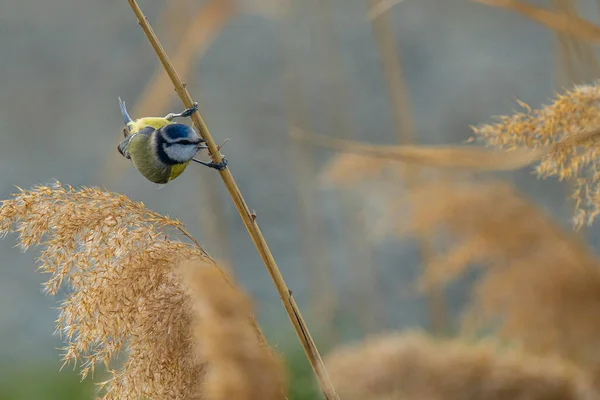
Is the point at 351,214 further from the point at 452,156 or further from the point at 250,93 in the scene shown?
the point at 250,93

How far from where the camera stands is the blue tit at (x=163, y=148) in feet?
2.25

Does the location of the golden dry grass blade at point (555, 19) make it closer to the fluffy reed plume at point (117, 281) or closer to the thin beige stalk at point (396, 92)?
the fluffy reed plume at point (117, 281)

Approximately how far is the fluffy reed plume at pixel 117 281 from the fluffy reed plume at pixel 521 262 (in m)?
0.65

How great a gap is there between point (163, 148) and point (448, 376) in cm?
47

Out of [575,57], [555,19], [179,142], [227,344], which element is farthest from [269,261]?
[575,57]

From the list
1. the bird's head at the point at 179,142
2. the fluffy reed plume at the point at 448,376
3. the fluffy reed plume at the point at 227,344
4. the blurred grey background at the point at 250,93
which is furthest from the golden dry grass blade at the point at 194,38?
the blurred grey background at the point at 250,93

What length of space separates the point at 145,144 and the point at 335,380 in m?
0.42

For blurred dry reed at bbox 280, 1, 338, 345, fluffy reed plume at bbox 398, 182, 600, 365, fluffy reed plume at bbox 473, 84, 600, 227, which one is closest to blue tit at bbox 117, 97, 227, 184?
fluffy reed plume at bbox 473, 84, 600, 227

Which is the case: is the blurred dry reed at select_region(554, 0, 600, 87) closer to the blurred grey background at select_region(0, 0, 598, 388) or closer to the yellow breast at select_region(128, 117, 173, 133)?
the yellow breast at select_region(128, 117, 173, 133)

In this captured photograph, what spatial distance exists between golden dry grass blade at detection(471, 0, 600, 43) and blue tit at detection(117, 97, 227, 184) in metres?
0.32

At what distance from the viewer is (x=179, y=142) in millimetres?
687

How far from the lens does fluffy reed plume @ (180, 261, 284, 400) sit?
1.59ft

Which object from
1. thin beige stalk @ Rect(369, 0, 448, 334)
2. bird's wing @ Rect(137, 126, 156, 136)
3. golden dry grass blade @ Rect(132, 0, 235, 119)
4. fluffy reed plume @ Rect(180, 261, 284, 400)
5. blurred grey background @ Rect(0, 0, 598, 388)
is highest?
blurred grey background @ Rect(0, 0, 598, 388)

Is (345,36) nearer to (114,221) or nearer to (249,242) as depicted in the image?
(249,242)
